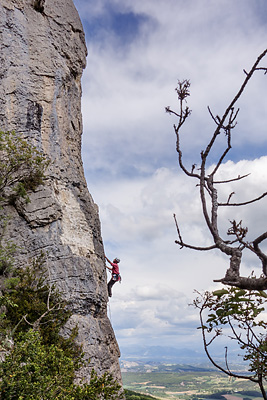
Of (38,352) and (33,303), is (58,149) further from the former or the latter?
(38,352)

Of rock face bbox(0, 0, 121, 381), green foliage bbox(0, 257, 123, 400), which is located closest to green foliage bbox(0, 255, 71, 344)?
green foliage bbox(0, 257, 123, 400)

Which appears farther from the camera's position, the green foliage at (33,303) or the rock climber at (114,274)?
the rock climber at (114,274)

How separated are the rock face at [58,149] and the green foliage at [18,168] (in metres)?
0.43

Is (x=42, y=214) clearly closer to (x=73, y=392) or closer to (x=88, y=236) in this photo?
(x=88, y=236)

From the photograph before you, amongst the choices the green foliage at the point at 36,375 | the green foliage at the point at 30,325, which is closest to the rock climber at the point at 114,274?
the green foliage at the point at 30,325

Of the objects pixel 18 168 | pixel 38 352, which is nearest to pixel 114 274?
pixel 18 168

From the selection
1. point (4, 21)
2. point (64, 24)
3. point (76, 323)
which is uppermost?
point (64, 24)

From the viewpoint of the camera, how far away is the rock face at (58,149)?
525 inches

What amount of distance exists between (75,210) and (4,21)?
9578mm

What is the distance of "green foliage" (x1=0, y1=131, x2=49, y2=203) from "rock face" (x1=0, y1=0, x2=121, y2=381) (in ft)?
1.40

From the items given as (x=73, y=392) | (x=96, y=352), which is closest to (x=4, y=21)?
(x=96, y=352)

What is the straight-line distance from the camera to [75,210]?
15367mm

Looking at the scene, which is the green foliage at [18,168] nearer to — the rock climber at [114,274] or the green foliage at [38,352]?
the green foliage at [38,352]

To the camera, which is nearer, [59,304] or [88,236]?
[59,304]
